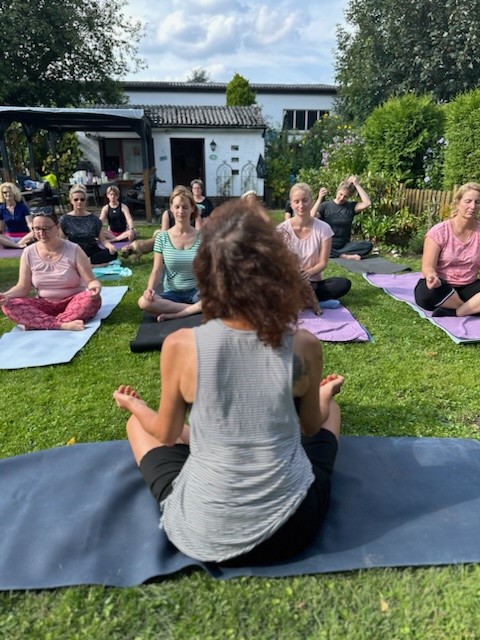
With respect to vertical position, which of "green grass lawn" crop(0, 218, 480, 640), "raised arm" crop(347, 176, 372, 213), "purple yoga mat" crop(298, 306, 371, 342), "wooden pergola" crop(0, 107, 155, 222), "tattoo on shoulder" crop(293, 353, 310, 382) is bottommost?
"green grass lawn" crop(0, 218, 480, 640)

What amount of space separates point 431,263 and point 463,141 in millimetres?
5394

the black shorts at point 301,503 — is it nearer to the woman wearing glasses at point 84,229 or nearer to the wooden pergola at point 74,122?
the woman wearing glasses at point 84,229

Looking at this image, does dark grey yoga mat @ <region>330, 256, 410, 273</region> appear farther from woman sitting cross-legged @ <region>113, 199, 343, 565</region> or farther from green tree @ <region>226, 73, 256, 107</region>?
green tree @ <region>226, 73, 256, 107</region>

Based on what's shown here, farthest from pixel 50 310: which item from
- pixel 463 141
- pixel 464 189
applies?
pixel 463 141

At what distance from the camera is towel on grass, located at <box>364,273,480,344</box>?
4.37 metres

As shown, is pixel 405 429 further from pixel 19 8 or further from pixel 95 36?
pixel 95 36

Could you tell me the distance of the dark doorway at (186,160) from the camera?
19750 mm

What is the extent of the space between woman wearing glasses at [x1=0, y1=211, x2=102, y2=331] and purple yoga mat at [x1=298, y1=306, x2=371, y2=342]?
2.26 metres

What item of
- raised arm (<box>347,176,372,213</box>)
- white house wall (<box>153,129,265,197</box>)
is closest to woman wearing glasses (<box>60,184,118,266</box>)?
raised arm (<box>347,176,372,213</box>)

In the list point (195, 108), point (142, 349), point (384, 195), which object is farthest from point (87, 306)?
point (195, 108)

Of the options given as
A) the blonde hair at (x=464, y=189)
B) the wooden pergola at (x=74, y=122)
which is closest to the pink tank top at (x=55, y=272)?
the blonde hair at (x=464, y=189)

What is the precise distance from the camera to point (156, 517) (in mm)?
2164

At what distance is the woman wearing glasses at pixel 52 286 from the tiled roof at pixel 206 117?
14.2 metres

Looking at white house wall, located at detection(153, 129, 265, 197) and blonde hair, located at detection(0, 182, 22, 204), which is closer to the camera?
blonde hair, located at detection(0, 182, 22, 204)
